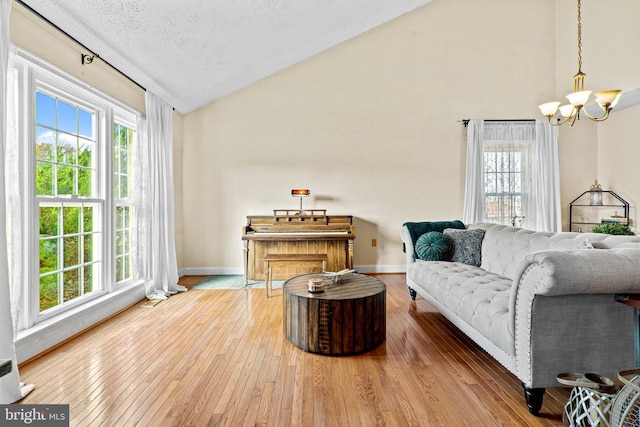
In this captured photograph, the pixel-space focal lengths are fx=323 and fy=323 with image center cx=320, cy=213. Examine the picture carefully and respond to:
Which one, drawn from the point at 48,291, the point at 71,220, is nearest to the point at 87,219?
the point at 71,220

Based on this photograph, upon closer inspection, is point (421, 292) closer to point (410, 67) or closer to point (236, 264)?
point (236, 264)

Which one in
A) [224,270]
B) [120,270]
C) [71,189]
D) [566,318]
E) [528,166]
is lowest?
[224,270]

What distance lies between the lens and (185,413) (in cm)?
166

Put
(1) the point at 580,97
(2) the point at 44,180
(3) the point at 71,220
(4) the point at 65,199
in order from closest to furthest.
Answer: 1. (2) the point at 44,180
2. (4) the point at 65,199
3. (3) the point at 71,220
4. (1) the point at 580,97

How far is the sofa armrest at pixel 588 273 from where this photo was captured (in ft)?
4.87

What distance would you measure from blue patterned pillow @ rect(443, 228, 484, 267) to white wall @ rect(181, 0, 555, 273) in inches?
62.8

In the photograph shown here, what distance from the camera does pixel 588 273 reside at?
149cm

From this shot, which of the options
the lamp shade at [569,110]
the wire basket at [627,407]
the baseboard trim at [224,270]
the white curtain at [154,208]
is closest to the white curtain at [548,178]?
the lamp shade at [569,110]

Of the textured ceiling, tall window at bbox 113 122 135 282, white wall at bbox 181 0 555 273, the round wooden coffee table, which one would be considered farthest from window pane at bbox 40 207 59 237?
white wall at bbox 181 0 555 273

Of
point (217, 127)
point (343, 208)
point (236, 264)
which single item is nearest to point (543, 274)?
point (343, 208)

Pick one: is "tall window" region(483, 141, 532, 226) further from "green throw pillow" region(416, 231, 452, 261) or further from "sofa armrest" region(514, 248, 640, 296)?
"sofa armrest" region(514, 248, 640, 296)

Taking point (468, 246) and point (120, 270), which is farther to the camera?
point (120, 270)

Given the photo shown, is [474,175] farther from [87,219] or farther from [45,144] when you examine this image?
[45,144]

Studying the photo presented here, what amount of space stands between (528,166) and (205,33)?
192 inches
